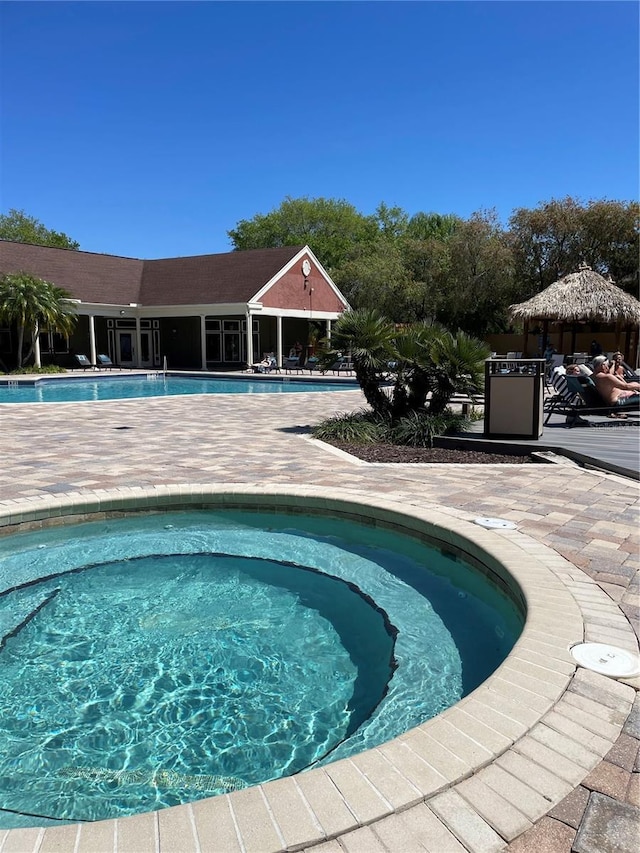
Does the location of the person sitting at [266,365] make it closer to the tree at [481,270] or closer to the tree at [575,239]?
the tree at [481,270]

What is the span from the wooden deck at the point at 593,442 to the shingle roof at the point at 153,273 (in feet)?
69.6

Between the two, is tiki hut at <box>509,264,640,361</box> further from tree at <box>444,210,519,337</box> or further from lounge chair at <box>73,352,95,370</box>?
lounge chair at <box>73,352,95,370</box>

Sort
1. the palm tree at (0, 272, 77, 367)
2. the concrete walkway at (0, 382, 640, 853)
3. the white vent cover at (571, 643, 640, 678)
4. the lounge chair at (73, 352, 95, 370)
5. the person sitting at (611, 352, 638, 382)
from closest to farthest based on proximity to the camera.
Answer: the concrete walkway at (0, 382, 640, 853)
the white vent cover at (571, 643, 640, 678)
the person sitting at (611, 352, 638, 382)
the palm tree at (0, 272, 77, 367)
the lounge chair at (73, 352, 95, 370)

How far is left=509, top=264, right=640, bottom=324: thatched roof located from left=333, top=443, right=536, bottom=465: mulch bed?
12.4 m

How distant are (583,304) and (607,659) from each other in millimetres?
18549

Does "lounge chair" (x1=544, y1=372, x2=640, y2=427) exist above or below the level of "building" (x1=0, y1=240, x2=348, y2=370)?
below

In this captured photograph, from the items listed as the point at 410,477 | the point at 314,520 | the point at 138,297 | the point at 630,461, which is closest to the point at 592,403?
the point at 630,461

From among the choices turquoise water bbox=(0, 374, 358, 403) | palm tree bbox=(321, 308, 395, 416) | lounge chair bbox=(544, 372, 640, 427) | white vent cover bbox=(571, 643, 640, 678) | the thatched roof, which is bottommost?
white vent cover bbox=(571, 643, 640, 678)

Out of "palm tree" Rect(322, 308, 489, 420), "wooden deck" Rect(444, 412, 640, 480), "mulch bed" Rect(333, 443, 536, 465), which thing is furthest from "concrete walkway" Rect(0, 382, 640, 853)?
"palm tree" Rect(322, 308, 489, 420)

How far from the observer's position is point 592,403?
34.8 feet

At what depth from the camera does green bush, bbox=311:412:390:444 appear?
9809 mm

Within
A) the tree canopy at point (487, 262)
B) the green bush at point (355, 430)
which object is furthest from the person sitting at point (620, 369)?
the tree canopy at point (487, 262)

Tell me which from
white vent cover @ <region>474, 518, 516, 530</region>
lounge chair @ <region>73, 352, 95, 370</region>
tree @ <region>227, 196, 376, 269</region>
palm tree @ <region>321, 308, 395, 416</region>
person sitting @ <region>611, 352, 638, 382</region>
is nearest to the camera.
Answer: white vent cover @ <region>474, 518, 516, 530</region>

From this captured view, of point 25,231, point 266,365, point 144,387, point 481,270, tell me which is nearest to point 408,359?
point 144,387
